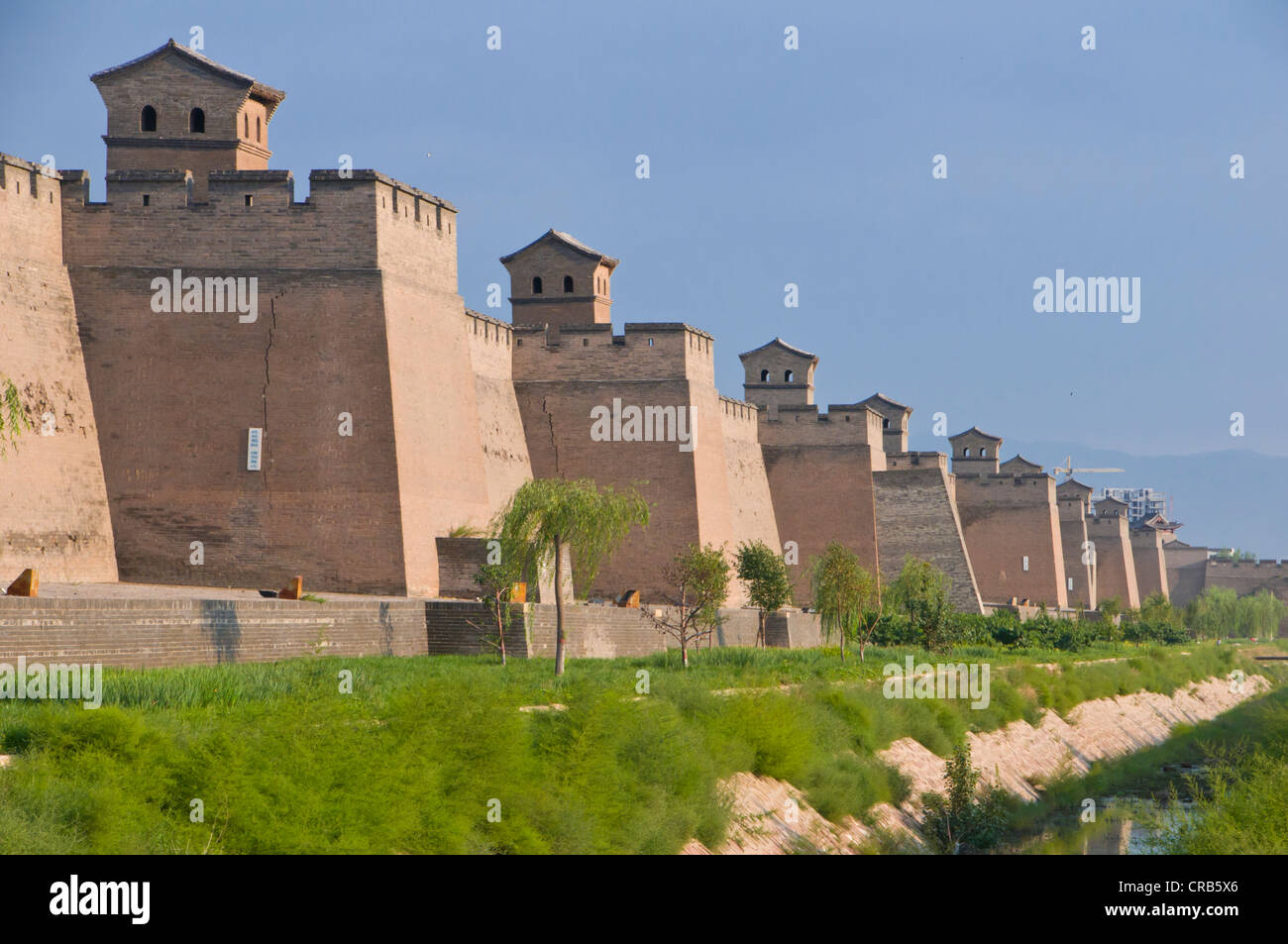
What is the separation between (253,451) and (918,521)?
2735cm

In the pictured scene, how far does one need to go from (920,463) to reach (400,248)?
2662 cm

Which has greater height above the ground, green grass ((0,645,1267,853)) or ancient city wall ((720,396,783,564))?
ancient city wall ((720,396,783,564))

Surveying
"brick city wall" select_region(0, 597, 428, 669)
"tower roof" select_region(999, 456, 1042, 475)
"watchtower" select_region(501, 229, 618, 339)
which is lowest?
"brick city wall" select_region(0, 597, 428, 669)

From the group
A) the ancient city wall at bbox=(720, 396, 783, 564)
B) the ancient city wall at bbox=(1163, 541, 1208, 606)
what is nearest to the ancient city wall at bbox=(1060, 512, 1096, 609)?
the ancient city wall at bbox=(1163, 541, 1208, 606)

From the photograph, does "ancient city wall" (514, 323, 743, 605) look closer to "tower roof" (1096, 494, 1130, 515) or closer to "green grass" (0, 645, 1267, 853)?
"green grass" (0, 645, 1267, 853)

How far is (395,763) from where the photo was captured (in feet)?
29.4

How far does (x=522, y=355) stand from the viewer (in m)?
30.8

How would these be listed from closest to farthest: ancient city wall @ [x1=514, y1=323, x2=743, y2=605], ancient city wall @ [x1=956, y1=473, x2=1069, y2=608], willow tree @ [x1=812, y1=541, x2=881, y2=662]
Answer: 1. willow tree @ [x1=812, y1=541, x2=881, y2=662]
2. ancient city wall @ [x1=514, y1=323, x2=743, y2=605]
3. ancient city wall @ [x1=956, y1=473, x2=1069, y2=608]

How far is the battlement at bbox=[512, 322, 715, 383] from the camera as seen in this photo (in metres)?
30.8

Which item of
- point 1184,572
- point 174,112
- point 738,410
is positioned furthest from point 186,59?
point 1184,572

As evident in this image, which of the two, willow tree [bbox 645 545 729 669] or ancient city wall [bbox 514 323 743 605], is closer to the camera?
willow tree [bbox 645 545 729 669]

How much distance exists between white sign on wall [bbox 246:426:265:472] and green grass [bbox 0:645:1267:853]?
6.08m

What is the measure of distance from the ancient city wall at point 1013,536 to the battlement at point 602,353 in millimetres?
23202

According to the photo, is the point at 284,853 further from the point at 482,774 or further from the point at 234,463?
the point at 234,463
